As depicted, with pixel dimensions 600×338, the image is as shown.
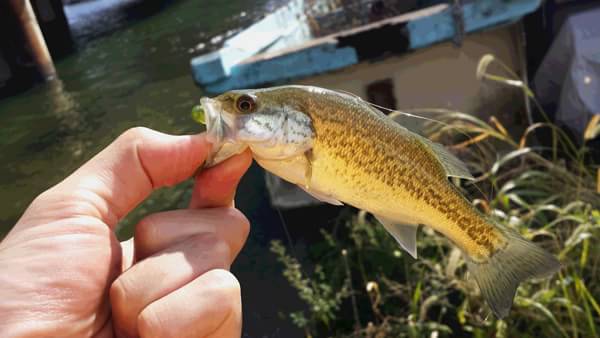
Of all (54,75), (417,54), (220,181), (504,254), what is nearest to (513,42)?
(417,54)

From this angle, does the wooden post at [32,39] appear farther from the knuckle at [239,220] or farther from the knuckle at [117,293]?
the knuckle at [117,293]

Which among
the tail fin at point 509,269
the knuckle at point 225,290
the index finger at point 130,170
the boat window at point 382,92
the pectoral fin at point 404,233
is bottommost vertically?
the boat window at point 382,92

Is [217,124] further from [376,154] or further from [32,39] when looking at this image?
[32,39]

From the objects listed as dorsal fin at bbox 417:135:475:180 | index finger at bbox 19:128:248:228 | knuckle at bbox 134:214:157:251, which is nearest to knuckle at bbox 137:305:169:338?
knuckle at bbox 134:214:157:251

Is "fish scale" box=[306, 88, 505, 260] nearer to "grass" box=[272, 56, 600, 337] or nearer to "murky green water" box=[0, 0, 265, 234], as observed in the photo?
"grass" box=[272, 56, 600, 337]

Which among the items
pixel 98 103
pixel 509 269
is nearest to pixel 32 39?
pixel 98 103

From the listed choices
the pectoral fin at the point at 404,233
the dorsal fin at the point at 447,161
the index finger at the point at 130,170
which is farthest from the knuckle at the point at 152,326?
the dorsal fin at the point at 447,161
